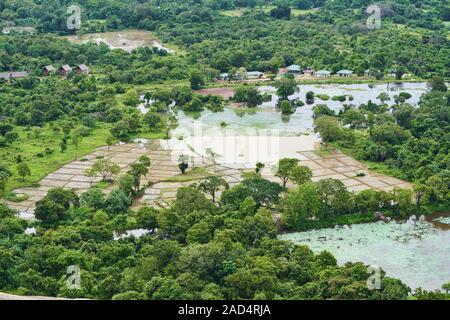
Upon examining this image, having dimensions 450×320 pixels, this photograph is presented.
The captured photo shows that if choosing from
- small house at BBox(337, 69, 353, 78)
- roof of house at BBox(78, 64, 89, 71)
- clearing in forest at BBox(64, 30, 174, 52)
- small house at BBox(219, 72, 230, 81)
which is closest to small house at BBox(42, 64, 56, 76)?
roof of house at BBox(78, 64, 89, 71)

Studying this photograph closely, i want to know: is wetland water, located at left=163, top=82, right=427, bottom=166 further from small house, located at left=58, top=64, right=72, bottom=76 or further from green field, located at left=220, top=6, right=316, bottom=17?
green field, located at left=220, top=6, right=316, bottom=17

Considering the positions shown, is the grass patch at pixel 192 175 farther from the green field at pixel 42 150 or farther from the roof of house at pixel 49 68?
the roof of house at pixel 49 68

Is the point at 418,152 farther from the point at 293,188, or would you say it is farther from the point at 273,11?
the point at 273,11

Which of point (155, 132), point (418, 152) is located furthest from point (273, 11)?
point (418, 152)

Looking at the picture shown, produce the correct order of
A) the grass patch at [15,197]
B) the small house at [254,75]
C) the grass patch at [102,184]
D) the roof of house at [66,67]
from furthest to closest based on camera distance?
the small house at [254,75] < the roof of house at [66,67] < the grass patch at [102,184] < the grass patch at [15,197]

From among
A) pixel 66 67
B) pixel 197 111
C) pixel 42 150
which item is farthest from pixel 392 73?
pixel 42 150

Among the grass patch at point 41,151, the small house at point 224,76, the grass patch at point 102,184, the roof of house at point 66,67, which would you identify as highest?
the roof of house at point 66,67

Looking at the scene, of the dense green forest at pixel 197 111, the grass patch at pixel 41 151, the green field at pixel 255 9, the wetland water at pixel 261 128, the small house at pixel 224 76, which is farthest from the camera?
the green field at pixel 255 9

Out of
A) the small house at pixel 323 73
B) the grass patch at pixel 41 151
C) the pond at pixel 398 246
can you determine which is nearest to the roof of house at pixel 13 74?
the grass patch at pixel 41 151

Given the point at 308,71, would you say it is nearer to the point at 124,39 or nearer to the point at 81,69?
the point at 81,69
